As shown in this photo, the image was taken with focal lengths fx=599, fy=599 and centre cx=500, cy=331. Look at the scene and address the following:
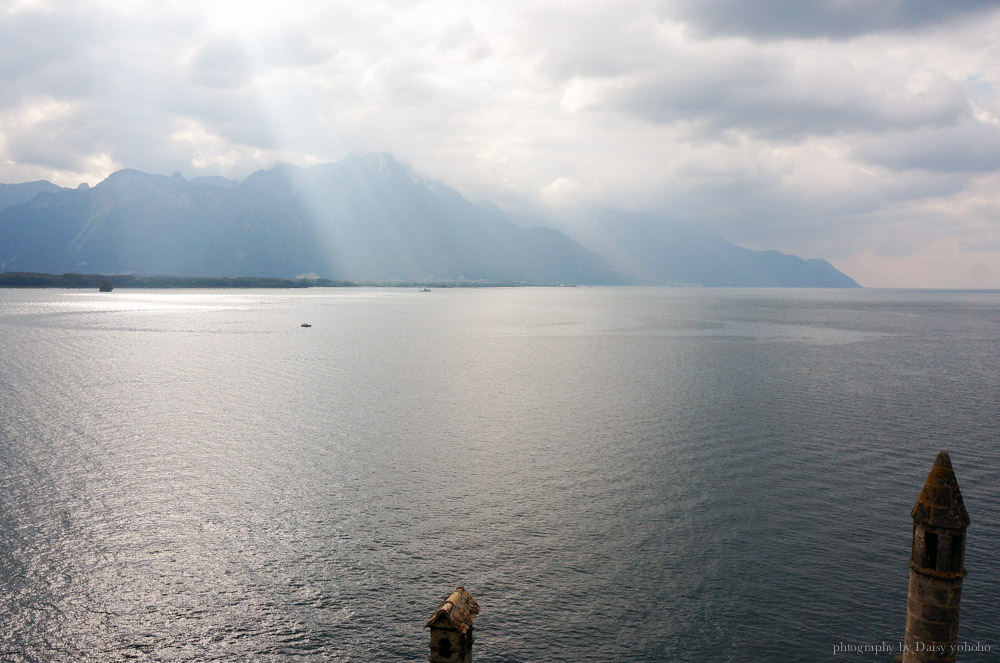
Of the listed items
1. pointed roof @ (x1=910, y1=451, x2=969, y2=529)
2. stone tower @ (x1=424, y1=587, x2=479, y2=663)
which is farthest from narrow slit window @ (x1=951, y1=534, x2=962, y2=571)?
stone tower @ (x1=424, y1=587, x2=479, y2=663)

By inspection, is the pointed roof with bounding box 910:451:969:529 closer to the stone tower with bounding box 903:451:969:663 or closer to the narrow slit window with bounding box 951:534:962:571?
the stone tower with bounding box 903:451:969:663

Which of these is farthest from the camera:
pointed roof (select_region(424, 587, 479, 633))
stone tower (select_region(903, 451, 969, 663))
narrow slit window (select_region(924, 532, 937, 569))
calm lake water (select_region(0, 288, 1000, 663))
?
calm lake water (select_region(0, 288, 1000, 663))

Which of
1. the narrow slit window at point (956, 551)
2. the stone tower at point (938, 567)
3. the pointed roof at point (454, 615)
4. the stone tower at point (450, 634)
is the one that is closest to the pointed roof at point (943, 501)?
→ the stone tower at point (938, 567)

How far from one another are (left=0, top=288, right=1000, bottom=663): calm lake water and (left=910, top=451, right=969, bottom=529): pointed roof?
11.4 meters

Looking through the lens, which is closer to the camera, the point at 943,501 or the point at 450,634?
the point at 450,634

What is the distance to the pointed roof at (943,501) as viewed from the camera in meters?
18.0

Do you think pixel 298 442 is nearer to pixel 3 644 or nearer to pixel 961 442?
pixel 3 644

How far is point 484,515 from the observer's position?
4066 centimetres

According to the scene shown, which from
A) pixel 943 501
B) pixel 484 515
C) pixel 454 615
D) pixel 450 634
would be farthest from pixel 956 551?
pixel 484 515

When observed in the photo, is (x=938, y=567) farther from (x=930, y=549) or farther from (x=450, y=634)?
(x=450, y=634)

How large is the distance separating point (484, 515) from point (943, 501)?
27.7 m

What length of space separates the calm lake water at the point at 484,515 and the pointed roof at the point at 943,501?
11.4 metres

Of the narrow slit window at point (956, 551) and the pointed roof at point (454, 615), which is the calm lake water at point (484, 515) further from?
the pointed roof at point (454, 615)

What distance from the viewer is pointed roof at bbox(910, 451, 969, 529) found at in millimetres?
18047
